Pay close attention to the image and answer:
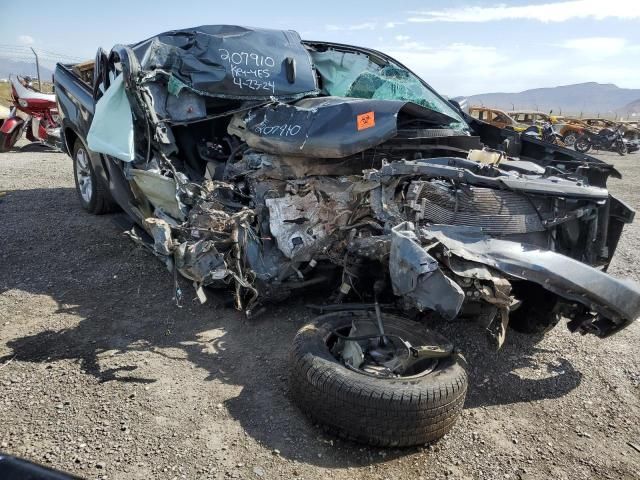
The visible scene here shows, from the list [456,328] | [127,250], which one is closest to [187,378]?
[456,328]

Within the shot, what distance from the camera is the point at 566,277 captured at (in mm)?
2518

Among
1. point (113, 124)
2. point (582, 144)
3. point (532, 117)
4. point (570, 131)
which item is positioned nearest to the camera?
point (113, 124)

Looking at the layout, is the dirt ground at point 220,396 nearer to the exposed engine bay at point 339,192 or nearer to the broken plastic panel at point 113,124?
the exposed engine bay at point 339,192

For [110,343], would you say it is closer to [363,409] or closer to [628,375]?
[363,409]

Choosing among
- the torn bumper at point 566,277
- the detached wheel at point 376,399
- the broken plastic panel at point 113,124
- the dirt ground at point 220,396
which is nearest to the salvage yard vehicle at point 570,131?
the dirt ground at point 220,396

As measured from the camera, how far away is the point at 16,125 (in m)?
10.5

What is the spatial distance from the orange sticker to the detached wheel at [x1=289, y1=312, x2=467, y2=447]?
151 centimetres

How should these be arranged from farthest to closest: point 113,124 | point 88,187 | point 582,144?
point 582,144 < point 88,187 < point 113,124

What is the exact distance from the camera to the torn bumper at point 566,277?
99.3 inches

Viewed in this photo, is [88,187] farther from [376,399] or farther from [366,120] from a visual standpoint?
[376,399]

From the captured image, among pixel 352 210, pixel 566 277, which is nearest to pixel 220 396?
pixel 352 210

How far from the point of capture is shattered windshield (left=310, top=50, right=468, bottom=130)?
450 centimetres

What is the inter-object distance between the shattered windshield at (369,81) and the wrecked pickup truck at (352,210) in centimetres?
2

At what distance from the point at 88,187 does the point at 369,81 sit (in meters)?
3.29
